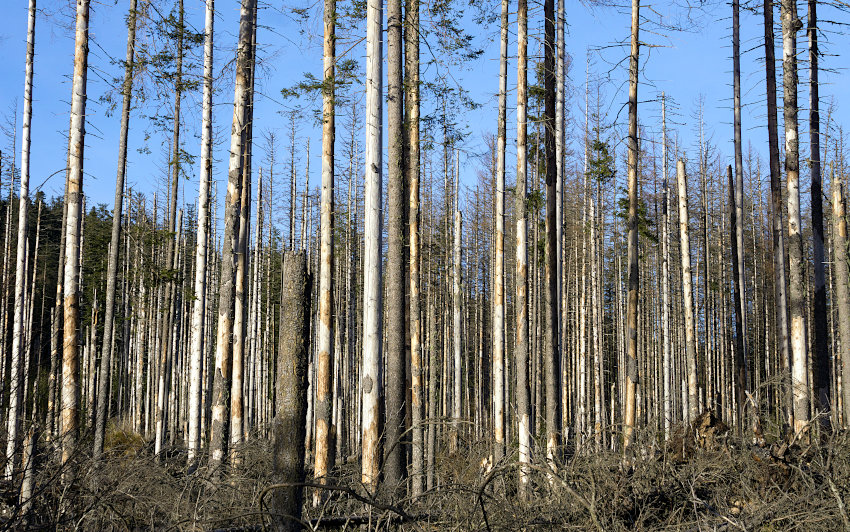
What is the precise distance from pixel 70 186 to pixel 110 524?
5962 mm

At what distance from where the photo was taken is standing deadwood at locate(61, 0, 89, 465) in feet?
27.5

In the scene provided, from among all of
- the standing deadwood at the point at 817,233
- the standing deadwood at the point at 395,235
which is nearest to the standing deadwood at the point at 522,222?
the standing deadwood at the point at 395,235

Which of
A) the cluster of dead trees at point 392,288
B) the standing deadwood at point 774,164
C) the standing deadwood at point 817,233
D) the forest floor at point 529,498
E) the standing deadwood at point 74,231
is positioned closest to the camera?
the forest floor at point 529,498

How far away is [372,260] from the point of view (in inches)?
299

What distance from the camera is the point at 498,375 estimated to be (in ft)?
41.2

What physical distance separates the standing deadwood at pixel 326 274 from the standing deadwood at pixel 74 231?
308 cm

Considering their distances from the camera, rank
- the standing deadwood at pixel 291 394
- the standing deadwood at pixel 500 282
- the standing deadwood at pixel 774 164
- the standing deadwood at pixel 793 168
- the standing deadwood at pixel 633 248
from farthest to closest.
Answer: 1. the standing deadwood at pixel 774 164
2. the standing deadwood at pixel 633 248
3. the standing deadwood at pixel 500 282
4. the standing deadwood at pixel 793 168
5. the standing deadwood at pixel 291 394

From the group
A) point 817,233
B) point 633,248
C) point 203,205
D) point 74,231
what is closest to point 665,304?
point 633,248

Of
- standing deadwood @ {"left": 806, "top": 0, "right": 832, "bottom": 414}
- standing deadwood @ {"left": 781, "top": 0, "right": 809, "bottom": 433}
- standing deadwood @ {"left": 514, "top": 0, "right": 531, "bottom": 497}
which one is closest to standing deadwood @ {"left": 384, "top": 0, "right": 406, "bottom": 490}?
standing deadwood @ {"left": 514, "top": 0, "right": 531, "bottom": 497}

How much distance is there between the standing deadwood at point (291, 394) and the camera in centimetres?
375

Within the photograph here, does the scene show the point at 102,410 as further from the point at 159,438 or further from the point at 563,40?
the point at 563,40

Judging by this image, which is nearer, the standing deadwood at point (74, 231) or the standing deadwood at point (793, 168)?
the standing deadwood at point (74, 231)

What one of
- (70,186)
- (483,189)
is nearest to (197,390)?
(70,186)

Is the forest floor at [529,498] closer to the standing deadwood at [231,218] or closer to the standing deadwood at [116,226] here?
the standing deadwood at [231,218]
